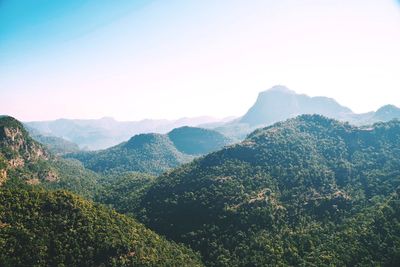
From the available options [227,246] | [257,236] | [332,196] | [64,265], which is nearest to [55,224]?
[64,265]

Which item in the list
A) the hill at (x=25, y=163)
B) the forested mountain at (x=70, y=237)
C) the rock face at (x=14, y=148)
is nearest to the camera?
the forested mountain at (x=70, y=237)

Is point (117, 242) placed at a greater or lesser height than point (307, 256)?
greater

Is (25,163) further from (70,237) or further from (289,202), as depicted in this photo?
(289,202)

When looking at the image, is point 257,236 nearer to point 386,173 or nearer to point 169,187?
point 169,187

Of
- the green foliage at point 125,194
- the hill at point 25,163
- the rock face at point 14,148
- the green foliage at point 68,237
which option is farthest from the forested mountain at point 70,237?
the green foliage at point 125,194

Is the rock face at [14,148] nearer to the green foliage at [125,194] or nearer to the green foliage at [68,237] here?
the green foliage at [125,194]

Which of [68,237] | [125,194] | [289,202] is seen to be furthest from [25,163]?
[289,202]
